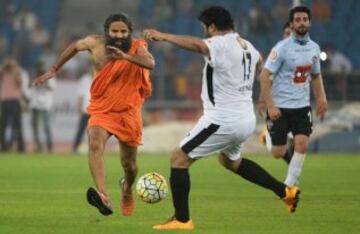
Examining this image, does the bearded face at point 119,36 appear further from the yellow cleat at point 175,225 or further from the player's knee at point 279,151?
the player's knee at point 279,151

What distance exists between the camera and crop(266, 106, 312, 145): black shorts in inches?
576

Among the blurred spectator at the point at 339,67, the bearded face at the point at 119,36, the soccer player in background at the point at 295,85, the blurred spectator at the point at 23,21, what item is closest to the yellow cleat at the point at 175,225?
the bearded face at the point at 119,36

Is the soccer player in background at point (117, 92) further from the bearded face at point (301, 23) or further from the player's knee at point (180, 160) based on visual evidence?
the bearded face at point (301, 23)

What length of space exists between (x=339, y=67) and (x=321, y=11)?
2.59m

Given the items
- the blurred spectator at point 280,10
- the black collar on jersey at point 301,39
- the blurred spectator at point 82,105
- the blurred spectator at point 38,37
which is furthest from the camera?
the blurred spectator at point 38,37

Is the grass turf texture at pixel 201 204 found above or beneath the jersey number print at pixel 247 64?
beneath

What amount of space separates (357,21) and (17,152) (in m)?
9.93

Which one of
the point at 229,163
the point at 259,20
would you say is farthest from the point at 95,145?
the point at 259,20

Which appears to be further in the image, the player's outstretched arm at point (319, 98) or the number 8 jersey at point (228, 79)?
the player's outstretched arm at point (319, 98)

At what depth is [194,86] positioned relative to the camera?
2947cm

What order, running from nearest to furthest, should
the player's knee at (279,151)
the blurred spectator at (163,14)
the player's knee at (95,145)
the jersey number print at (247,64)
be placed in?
the jersey number print at (247,64) < the player's knee at (95,145) < the player's knee at (279,151) < the blurred spectator at (163,14)

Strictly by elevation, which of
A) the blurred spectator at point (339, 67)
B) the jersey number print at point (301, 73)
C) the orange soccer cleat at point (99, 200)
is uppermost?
the jersey number print at point (301, 73)

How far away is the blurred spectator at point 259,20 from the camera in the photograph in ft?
102

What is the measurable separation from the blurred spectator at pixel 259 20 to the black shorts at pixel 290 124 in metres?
16.1
